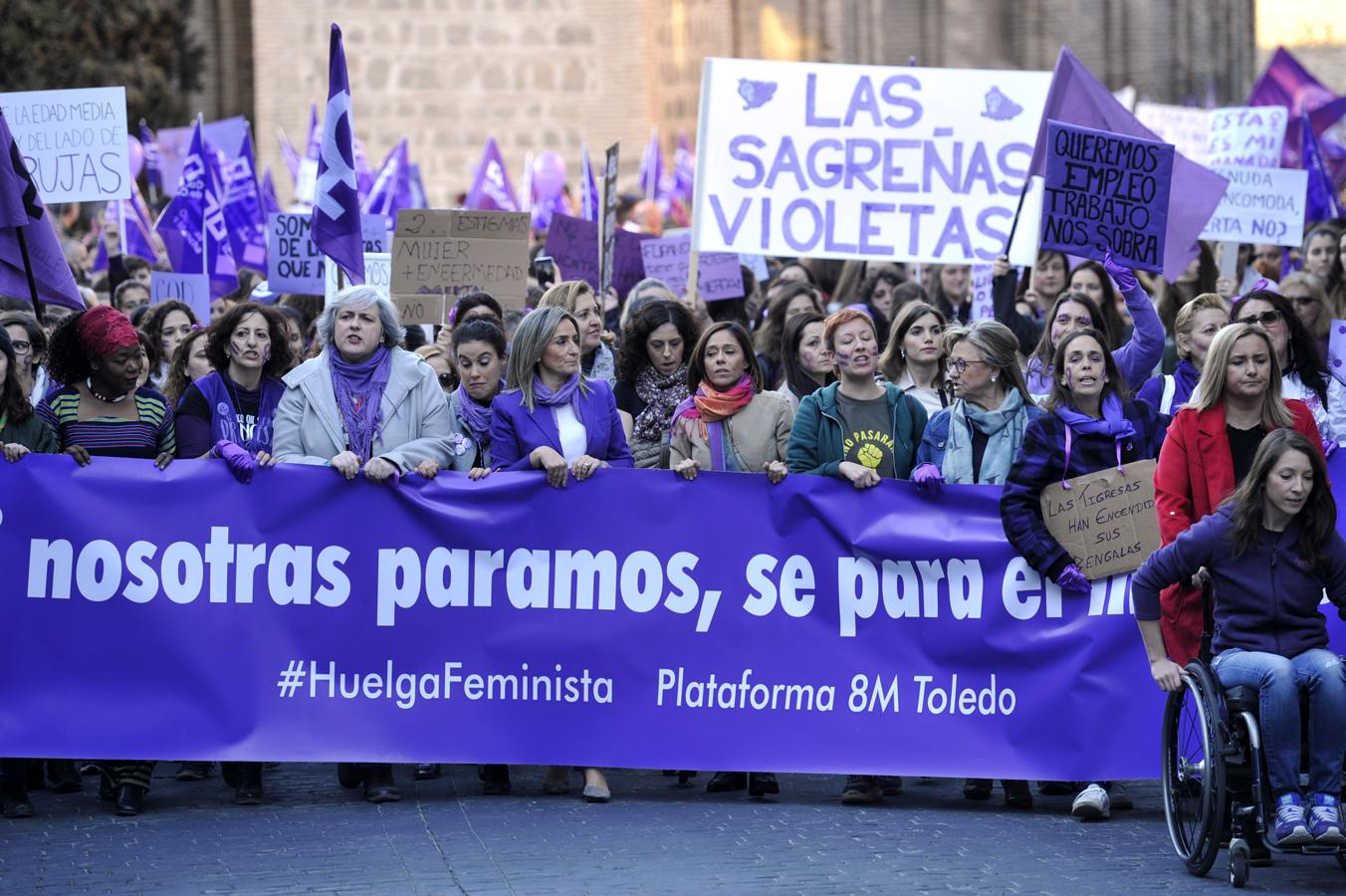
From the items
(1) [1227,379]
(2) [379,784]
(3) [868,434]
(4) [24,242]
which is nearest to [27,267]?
(4) [24,242]

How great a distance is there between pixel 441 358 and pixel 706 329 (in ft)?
7.02

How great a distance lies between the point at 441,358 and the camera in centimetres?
1101

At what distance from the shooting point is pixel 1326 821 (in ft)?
23.0

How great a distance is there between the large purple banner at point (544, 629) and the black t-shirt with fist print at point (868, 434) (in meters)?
0.22

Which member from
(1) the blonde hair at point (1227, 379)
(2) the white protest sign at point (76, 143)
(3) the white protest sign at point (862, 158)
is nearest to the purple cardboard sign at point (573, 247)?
(3) the white protest sign at point (862, 158)

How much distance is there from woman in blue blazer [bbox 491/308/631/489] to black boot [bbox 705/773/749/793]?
50.0 inches

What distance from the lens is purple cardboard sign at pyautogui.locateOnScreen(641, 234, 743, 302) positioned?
13.7 meters

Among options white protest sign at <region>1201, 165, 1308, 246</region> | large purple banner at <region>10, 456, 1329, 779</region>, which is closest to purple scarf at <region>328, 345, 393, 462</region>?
large purple banner at <region>10, 456, 1329, 779</region>

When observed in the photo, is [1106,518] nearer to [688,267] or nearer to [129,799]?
[129,799]

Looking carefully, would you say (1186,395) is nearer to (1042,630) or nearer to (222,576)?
(1042,630)

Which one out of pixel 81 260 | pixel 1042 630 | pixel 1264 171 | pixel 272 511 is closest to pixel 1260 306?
pixel 1042 630

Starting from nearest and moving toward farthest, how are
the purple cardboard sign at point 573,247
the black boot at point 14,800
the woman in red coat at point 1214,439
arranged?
the woman in red coat at point 1214,439 < the black boot at point 14,800 < the purple cardboard sign at point 573,247

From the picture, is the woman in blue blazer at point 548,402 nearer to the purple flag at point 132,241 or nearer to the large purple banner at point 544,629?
the large purple banner at point 544,629

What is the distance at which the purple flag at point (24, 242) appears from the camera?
9789 millimetres
